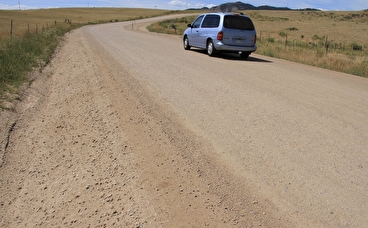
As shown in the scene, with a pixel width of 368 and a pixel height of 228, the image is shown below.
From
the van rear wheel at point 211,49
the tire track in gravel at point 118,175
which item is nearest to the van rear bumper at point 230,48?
the van rear wheel at point 211,49

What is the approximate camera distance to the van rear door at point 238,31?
1426 cm

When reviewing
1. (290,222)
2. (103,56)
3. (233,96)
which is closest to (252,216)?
(290,222)

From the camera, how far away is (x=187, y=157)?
14.3 ft

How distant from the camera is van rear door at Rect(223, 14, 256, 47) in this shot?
46.8 feet

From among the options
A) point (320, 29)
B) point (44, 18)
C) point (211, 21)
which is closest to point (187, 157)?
point (211, 21)

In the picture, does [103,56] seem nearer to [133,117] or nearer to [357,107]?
[133,117]

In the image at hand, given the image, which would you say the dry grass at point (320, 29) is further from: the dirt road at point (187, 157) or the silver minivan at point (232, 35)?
the dirt road at point (187, 157)

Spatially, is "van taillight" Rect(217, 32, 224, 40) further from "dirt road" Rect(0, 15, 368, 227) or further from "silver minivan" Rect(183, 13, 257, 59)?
"dirt road" Rect(0, 15, 368, 227)

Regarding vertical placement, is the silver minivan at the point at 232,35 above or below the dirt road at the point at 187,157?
above

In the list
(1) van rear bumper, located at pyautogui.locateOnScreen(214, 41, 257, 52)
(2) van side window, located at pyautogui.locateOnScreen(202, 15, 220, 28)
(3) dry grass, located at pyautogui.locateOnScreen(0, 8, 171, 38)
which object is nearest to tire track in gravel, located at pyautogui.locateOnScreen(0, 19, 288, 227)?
(1) van rear bumper, located at pyautogui.locateOnScreen(214, 41, 257, 52)

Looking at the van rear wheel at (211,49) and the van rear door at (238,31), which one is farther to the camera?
the van rear wheel at (211,49)

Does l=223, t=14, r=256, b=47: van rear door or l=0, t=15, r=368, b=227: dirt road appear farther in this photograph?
l=223, t=14, r=256, b=47: van rear door

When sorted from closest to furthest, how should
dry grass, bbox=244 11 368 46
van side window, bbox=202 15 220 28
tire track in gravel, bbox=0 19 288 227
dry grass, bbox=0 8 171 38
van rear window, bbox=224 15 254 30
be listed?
tire track in gravel, bbox=0 19 288 227 < van rear window, bbox=224 15 254 30 < van side window, bbox=202 15 220 28 < dry grass, bbox=244 11 368 46 < dry grass, bbox=0 8 171 38

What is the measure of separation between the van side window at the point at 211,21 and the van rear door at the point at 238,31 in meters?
0.50
